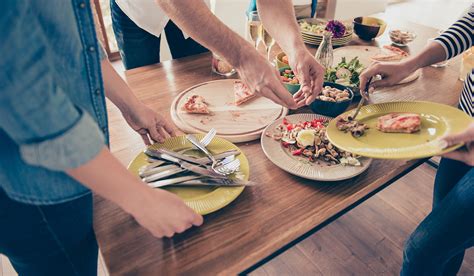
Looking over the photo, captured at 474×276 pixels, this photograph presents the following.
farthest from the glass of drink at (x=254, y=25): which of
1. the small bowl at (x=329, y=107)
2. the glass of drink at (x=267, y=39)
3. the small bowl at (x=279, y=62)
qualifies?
the small bowl at (x=329, y=107)

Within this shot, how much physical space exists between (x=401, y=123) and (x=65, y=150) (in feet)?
2.77

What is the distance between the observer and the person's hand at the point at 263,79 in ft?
3.41

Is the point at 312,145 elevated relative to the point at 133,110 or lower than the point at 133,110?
lower

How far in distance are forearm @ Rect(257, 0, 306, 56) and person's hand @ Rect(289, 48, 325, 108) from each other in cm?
8

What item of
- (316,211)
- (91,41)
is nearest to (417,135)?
(316,211)

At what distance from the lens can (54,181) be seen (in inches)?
25.2

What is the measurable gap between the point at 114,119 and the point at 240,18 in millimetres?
2960

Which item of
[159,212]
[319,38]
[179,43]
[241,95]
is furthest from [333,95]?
[179,43]

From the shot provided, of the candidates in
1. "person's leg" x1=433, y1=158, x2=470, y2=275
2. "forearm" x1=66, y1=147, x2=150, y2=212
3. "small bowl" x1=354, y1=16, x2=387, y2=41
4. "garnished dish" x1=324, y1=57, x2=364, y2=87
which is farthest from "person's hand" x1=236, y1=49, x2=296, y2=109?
"small bowl" x1=354, y1=16, x2=387, y2=41

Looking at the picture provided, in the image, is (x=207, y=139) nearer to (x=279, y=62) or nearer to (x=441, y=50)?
(x=279, y=62)

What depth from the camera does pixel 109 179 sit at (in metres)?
0.58

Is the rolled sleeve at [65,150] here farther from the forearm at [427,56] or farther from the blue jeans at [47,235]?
the forearm at [427,56]

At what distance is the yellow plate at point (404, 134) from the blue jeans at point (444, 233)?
0.21m

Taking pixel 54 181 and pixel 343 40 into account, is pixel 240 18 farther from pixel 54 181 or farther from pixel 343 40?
pixel 54 181
